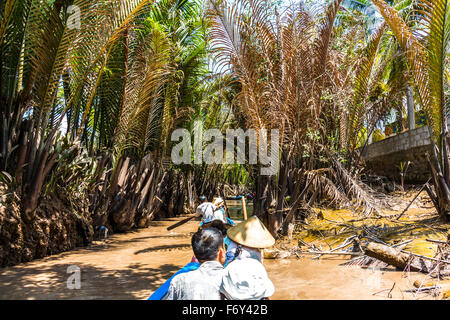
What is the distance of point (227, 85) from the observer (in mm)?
7273

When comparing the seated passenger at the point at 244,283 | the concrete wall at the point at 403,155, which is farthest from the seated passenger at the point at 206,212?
the concrete wall at the point at 403,155

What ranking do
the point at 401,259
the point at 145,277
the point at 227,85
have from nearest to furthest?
the point at 401,259
the point at 145,277
the point at 227,85

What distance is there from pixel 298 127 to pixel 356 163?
312 cm

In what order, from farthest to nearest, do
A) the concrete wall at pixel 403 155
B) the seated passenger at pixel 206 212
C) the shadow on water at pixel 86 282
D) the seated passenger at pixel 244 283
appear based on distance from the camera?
the concrete wall at pixel 403 155 → the seated passenger at pixel 206 212 → the shadow on water at pixel 86 282 → the seated passenger at pixel 244 283

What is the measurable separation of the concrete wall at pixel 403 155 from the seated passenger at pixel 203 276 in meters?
9.53

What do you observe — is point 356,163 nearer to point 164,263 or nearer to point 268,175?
point 268,175

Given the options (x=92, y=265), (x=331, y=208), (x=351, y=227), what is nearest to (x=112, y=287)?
(x=92, y=265)

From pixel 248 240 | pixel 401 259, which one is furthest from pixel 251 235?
pixel 401 259

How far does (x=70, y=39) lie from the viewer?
209 inches

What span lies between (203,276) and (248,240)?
704 mm

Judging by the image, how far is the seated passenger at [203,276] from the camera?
1.93 metres

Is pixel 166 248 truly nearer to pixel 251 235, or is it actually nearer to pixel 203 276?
pixel 251 235

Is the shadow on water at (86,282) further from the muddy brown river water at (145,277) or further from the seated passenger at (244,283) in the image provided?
the seated passenger at (244,283)

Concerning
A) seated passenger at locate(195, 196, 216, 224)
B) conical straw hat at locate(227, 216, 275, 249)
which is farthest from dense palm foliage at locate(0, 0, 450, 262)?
conical straw hat at locate(227, 216, 275, 249)
